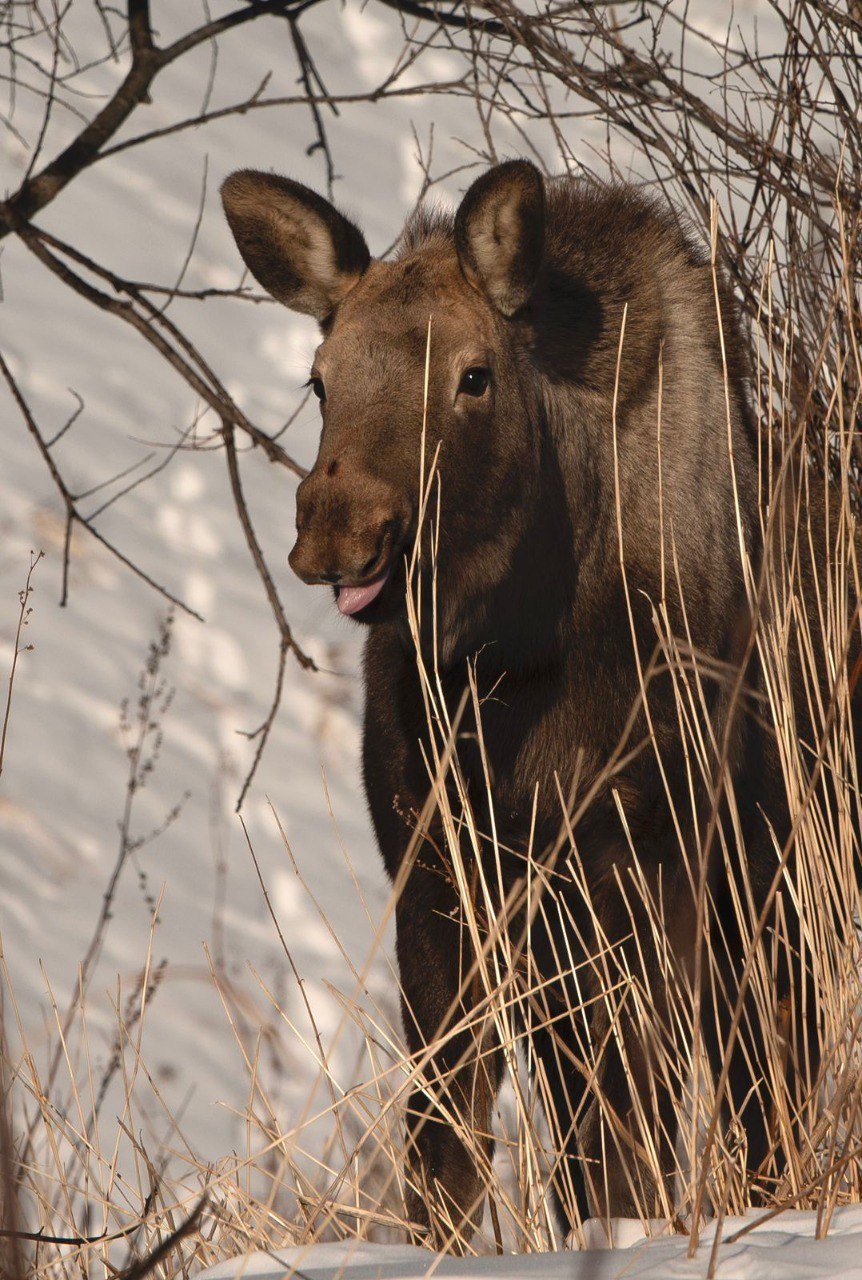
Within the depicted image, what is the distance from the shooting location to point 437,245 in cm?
355

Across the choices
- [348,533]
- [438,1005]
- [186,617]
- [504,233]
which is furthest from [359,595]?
[186,617]

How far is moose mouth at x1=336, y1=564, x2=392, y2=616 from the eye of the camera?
9.27 ft

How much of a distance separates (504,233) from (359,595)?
90 centimetres

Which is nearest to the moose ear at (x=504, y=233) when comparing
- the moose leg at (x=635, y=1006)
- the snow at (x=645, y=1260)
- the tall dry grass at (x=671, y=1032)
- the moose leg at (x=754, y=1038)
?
the tall dry grass at (x=671, y=1032)

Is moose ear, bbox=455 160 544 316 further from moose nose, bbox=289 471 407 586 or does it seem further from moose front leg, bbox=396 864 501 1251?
moose front leg, bbox=396 864 501 1251

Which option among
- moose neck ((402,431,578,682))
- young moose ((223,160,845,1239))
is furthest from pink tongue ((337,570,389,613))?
moose neck ((402,431,578,682))

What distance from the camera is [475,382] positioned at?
3.19 m

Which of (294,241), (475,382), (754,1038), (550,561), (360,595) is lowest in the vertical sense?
(754,1038)

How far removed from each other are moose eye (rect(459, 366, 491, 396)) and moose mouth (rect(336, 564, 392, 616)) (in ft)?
1.69

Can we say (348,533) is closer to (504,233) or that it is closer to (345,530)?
(345,530)

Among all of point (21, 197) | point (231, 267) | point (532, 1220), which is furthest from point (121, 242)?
point (532, 1220)

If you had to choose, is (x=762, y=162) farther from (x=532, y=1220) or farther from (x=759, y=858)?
(x=532, y=1220)

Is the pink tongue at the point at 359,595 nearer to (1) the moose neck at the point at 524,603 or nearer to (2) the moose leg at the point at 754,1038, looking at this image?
(1) the moose neck at the point at 524,603

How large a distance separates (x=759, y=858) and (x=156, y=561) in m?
6.81
